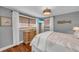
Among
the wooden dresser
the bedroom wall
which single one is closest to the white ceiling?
the bedroom wall

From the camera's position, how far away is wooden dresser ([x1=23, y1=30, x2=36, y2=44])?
0.82 metres

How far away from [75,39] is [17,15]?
61 centimetres

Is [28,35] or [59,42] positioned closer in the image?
[59,42]

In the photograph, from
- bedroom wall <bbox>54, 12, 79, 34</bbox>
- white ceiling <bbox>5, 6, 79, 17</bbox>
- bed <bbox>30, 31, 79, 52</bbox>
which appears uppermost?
white ceiling <bbox>5, 6, 79, 17</bbox>

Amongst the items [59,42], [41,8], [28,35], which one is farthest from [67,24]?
[28,35]

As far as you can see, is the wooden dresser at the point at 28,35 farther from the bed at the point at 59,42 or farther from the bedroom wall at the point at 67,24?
the bedroom wall at the point at 67,24

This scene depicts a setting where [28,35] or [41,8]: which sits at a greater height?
[41,8]

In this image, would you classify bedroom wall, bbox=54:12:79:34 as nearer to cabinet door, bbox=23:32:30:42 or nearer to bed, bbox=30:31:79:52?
bed, bbox=30:31:79:52

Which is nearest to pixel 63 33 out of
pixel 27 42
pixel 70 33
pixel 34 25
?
pixel 70 33

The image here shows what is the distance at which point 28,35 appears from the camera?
86cm

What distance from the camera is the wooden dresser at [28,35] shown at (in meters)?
0.82

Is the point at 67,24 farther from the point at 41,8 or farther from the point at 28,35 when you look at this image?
the point at 28,35

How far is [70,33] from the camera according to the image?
2.30 ft
